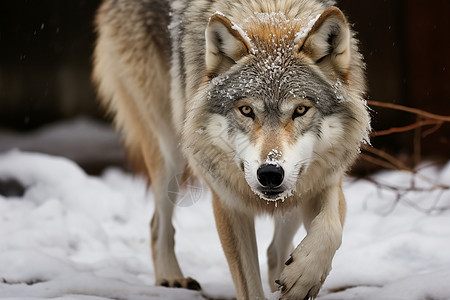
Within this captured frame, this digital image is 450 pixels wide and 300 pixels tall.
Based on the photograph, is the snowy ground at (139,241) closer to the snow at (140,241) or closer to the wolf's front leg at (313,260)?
the snow at (140,241)

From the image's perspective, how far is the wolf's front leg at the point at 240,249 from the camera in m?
3.17

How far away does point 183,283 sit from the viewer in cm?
395

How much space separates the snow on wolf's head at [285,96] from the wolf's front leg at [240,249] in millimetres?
423

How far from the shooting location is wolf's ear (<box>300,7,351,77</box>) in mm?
2717

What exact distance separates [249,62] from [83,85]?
7.86 m

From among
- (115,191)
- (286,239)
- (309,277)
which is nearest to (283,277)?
(309,277)

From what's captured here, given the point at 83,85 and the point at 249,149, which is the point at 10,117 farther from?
the point at 249,149

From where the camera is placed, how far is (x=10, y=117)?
33.5ft

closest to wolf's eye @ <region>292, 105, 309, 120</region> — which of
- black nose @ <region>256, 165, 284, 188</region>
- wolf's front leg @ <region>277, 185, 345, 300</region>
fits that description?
black nose @ <region>256, 165, 284, 188</region>

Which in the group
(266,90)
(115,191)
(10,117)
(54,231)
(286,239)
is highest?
(266,90)

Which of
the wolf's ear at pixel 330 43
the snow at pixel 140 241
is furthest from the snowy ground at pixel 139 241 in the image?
the wolf's ear at pixel 330 43

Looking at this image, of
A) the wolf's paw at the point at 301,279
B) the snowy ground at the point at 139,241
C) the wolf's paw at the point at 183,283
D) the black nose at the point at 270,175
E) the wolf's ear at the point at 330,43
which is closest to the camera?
the black nose at the point at 270,175

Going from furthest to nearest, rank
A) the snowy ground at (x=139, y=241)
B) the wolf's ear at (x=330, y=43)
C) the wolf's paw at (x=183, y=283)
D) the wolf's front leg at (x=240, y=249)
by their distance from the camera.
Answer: the wolf's paw at (x=183, y=283), the snowy ground at (x=139, y=241), the wolf's front leg at (x=240, y=249), the wolf's ear at (x=330, y=43)

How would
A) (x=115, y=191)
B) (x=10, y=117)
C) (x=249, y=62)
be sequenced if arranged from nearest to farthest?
1. (x=249, y=62)
2. (x=115, y=191)
3. (x=10, y=117)
